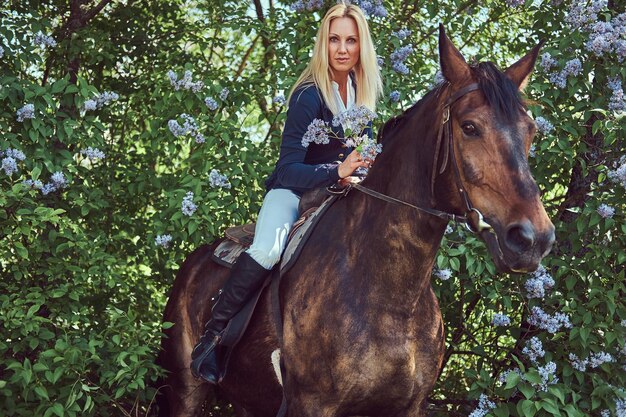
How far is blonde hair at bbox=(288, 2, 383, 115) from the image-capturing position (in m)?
4.50

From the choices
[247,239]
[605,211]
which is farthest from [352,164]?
[605,211]

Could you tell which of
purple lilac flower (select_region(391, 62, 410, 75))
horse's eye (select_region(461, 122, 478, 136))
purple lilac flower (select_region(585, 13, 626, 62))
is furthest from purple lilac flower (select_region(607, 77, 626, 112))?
horse's eye (select_region(461, 122, 478, 136))

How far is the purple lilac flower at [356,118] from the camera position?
3898mm

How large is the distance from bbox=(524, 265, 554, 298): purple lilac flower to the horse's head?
5.77 ft

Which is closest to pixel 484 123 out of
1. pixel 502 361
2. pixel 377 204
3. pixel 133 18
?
pixel 377 204

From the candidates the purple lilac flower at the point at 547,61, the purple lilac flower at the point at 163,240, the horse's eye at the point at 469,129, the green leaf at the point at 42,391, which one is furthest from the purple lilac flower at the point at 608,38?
the green leaf at the point at 42,391

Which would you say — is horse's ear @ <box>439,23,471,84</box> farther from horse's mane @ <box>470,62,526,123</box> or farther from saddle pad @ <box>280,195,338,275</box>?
saddle pad @ <box>280,195,338,275</box>

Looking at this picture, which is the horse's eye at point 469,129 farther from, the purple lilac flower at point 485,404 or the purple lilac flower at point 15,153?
the purple lilac flower at point 15,153

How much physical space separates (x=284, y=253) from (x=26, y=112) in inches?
86.5

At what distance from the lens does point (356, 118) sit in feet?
12.8

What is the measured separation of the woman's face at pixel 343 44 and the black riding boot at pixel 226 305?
110cm

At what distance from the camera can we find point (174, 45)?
708cm

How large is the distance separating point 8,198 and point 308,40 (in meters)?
2.22

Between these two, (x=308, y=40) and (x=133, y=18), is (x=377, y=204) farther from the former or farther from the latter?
(x=133, y=18)
